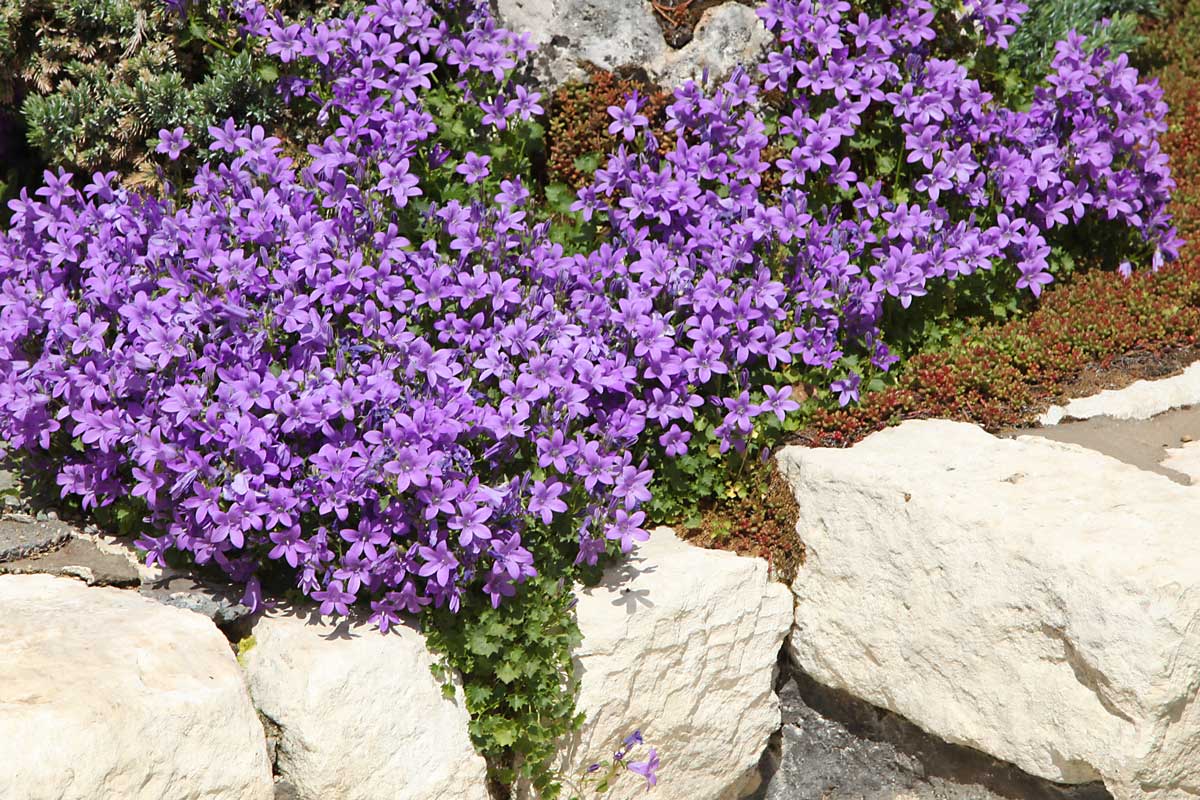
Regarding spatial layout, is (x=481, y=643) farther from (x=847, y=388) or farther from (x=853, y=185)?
(x=853, y=185)

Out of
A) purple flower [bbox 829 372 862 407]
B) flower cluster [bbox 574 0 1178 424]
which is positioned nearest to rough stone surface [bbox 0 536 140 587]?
flower cluster [bbox 574 0 1178 424]

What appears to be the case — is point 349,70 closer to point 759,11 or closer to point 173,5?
point 173,5

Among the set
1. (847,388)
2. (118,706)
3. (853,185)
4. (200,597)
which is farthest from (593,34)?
(118,706)

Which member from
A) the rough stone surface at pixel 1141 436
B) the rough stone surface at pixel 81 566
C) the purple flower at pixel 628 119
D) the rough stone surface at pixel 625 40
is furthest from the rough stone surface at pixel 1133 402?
the rough stone surface at pixel 81 566

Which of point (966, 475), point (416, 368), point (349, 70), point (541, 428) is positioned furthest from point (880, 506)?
point (349, 70)

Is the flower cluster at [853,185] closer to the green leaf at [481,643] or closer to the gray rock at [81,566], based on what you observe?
the green leaf at [481,643]
